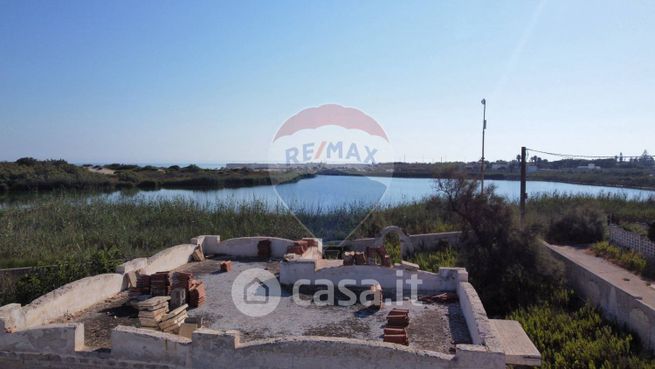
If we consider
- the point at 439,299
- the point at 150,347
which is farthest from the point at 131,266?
the point at 439,299

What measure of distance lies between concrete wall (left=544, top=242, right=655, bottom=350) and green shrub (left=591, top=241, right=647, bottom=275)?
1.44m

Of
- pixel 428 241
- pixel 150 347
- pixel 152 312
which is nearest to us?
pixel 150 347

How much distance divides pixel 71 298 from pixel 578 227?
14386 millimetres

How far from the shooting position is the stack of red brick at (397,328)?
4.82m

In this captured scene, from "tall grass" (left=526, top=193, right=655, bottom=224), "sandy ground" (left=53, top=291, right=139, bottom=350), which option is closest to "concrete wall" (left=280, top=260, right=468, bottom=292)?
"sandy ground" (left=53, top=291, right=139, bottom=350)

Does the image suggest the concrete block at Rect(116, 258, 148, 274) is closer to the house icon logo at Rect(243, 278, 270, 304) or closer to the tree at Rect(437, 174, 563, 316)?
the house icon logo at Rect(243, 278, 270, 304)

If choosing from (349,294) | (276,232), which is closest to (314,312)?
(349,294)

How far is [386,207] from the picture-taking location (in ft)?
60.5

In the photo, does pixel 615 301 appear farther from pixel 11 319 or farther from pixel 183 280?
pixel 11 319

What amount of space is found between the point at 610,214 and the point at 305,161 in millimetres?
12308

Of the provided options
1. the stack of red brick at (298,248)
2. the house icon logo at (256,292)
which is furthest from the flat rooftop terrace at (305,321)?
the stack of red brick at (298,248)

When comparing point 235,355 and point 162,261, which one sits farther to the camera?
point 162,261

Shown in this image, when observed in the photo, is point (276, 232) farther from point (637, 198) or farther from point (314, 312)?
point (637, 198)

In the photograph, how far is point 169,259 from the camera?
26.7 ft
